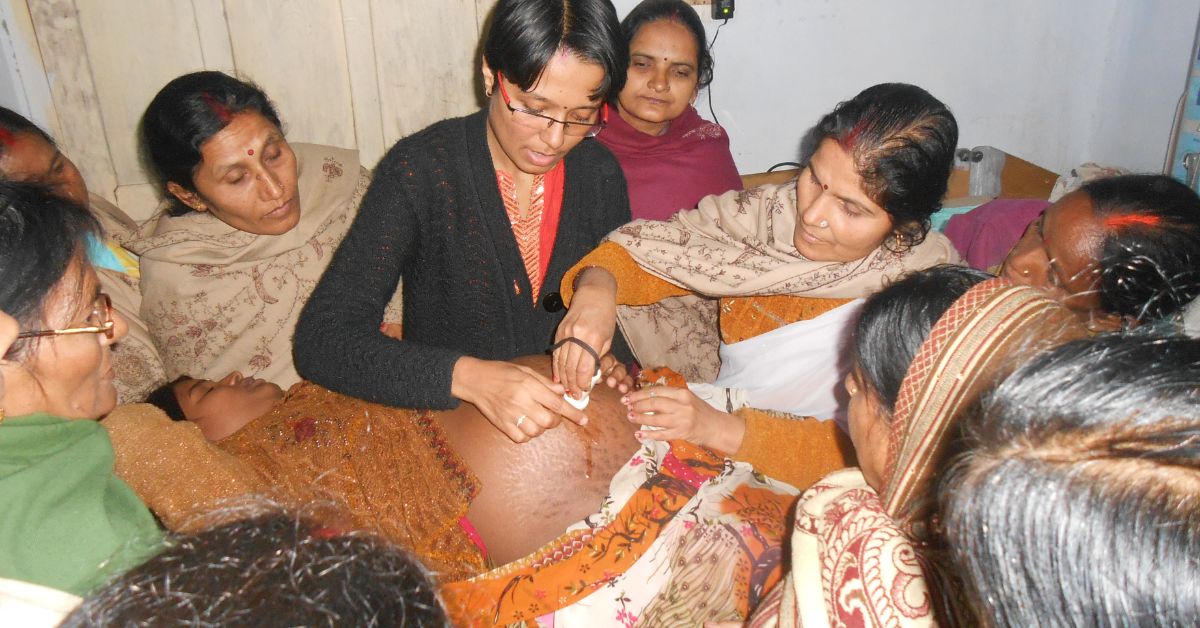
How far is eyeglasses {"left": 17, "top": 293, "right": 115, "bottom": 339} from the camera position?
2.79 feet

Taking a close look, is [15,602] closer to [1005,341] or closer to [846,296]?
[1005,341]

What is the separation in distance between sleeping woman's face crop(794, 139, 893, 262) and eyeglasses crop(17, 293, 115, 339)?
4.15 ft

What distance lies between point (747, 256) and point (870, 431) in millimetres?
787

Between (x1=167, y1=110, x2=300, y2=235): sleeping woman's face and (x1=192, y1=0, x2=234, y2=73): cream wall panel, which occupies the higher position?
(x1=192, y1=0, x2=234, y2=73): cream wall panel

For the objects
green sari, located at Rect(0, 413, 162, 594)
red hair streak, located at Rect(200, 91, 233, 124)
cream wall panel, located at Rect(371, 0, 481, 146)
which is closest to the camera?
green sari, located at Rect(0, 413, 162, 594)

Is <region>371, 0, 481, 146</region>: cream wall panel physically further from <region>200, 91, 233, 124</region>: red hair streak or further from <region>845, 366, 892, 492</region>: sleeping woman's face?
<region>845, 366, 892, 492</region>: sleeping woman's face

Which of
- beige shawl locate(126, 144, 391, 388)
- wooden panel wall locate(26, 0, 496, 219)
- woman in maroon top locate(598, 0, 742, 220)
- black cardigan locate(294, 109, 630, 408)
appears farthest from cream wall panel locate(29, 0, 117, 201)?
woman in maroon top locate(598, 0, 742, 220)

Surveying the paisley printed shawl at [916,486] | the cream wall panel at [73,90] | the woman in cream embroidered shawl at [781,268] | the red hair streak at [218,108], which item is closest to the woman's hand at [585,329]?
the woman in cream embroidered shawl at [781,268]

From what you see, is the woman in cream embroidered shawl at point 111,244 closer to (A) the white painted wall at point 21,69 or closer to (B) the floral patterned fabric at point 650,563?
(A) the white painted wall at point 21,69

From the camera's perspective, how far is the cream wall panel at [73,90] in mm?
2293

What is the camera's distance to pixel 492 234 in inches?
64.8

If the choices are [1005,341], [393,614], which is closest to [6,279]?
[393,614]

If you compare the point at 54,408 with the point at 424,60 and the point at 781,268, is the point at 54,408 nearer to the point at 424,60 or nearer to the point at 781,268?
the point at 781,268

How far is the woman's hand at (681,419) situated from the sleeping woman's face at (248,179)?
1098 mm
